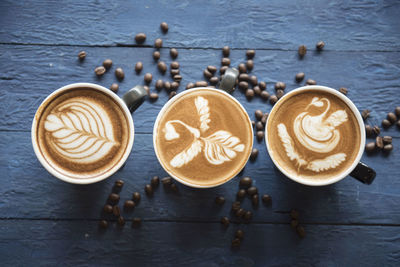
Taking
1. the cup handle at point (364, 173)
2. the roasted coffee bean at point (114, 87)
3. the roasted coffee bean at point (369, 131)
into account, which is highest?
the roasted coffee bean at point (114, 87)

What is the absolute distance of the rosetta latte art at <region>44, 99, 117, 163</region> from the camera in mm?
1029

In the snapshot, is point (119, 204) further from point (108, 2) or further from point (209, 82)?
point (108, 2)

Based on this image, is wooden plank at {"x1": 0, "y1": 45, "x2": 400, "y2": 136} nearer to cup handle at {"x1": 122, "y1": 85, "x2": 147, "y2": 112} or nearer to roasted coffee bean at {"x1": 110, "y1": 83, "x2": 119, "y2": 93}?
roasted coffee bean at {"x1": 110, "y1": 83, "x2": 119, "y2": 93}

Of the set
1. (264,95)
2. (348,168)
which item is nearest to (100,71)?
(264,95)

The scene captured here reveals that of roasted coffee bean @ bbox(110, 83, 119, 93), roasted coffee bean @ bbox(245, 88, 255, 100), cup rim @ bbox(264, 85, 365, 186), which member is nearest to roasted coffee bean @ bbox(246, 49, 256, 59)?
roasted coffee bean @ bbox(245, 88, 255, 100)

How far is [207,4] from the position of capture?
129 cm

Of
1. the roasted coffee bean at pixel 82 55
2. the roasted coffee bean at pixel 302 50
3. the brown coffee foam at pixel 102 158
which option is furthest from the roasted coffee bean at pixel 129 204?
the roasted coffee bean at pixel 302 50

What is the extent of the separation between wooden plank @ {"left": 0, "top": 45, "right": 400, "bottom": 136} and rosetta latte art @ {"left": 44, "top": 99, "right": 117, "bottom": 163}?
21 centimetres

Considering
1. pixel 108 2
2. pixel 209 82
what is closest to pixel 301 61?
pixel 209 82

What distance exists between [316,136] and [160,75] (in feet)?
1.96

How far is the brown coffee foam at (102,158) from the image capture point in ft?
3.41

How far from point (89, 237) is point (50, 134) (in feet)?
1.40

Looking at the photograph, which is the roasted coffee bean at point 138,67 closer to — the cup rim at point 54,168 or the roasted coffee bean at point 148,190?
the cup rim at point 54,168

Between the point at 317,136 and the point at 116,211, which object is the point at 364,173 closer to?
the point at 317,136
